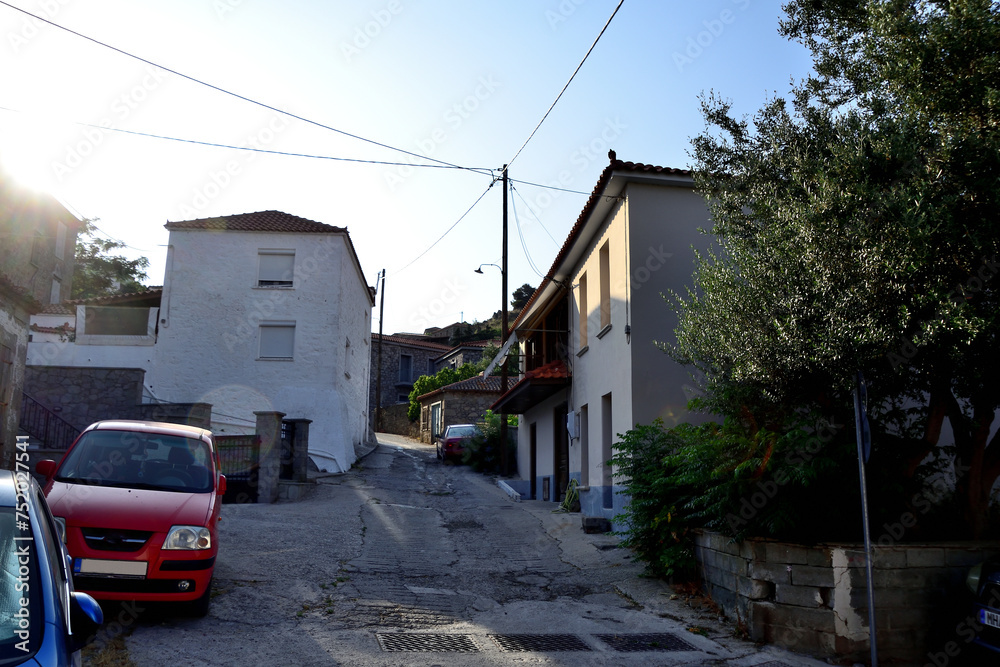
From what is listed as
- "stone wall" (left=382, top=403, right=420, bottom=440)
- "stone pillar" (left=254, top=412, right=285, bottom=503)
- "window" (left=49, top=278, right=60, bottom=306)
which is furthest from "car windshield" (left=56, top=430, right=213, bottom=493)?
"stone wall" (left=382, top=403, right=420, bottom=440)

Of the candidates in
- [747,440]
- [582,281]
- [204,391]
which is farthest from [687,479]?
[204,391]

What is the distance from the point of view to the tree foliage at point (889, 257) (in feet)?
18.3

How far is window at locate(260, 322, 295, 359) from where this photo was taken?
2377cm

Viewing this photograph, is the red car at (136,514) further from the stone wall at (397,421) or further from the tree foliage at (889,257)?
the stone wall at (397,421)

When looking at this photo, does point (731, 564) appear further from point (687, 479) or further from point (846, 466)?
point (846, 466)

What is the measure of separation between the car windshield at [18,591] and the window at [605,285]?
35.3 feet

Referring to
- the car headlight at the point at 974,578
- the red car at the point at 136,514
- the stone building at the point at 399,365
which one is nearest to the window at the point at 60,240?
the stone building at the point at 399,365

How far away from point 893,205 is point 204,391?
850 inches

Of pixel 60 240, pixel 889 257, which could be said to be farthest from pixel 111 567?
pixel 60 240

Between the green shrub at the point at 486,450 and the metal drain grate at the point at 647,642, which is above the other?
the green shrub at the point at 486,450

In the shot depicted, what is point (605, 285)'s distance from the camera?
44.7ft

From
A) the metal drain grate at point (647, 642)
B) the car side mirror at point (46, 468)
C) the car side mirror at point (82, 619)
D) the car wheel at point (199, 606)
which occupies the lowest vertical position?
the metal drain grate at point (647, 642)

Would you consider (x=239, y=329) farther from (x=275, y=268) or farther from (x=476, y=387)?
(x=476, y=387)

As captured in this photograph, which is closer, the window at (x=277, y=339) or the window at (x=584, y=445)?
the window at (x=584, y=445)
